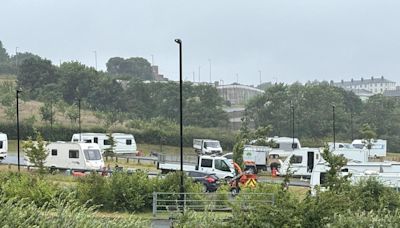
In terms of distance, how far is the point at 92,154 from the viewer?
124 ft

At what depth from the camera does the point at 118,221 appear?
12766 mm

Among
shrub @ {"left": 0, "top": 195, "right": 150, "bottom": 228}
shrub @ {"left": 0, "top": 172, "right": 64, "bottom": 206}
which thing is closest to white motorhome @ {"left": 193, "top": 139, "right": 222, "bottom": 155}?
shrub @ {"left": 0, "top": 172, "right": 64, "bottom": 206}

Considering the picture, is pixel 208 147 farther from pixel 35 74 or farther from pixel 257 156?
pixel 35 74

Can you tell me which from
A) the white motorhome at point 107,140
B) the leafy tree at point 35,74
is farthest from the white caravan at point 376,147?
the leafy tree at point 35,74

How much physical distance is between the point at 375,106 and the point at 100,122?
1447 inches

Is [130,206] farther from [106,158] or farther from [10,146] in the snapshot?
[10,146]

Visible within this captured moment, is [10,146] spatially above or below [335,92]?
below

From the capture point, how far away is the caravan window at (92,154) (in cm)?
3738

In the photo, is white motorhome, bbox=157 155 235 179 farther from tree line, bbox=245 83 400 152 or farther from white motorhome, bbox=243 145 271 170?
tree line, bbox=245 83 400 152

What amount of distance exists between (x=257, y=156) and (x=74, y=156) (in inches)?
539

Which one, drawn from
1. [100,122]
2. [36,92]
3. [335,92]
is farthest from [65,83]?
[335,92]

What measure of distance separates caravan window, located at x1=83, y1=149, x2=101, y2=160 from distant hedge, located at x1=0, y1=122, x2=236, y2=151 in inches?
974

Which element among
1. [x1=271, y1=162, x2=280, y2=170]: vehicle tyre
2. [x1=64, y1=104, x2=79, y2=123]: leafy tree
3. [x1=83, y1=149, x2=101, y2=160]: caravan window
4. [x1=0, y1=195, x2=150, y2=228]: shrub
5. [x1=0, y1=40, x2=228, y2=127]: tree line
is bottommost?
[x1=271, y1=162, x2=280, y2=170]: vehicle tyre

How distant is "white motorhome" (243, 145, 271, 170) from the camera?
44.1 metres
